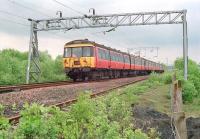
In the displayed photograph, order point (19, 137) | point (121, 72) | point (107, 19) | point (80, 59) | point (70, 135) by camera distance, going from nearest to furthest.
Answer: point (19, 137), point (70, 135), point (80, 59), point (107, 19), point (121, 72)

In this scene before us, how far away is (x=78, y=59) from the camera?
111ft

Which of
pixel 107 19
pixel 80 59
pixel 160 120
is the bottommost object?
pixel 160 120

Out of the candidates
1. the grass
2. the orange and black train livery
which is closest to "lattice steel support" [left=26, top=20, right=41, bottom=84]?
the orange and black train livery

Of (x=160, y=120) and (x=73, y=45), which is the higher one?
(x=73, y=45)

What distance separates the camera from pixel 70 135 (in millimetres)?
6922

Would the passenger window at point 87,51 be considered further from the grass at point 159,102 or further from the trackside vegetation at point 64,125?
the trackside vegetation at point 64,125

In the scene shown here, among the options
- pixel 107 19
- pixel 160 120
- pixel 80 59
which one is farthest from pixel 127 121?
pixel 107 19

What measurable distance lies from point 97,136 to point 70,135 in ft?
1.61

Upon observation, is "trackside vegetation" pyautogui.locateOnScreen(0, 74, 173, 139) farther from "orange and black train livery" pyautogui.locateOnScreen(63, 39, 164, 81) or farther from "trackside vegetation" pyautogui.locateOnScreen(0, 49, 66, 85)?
"trackside vegetation" pyautogui.locateOnScreen(0, 49, 66, 85)

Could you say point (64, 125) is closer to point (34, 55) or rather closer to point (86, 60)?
point (86, 60)

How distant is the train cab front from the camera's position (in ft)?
110

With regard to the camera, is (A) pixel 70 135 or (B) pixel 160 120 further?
(B) pixel 160 120

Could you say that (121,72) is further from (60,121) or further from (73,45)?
(60,121)

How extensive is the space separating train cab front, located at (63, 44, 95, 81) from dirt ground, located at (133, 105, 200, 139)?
18.3 meters
